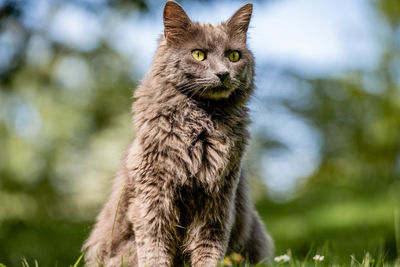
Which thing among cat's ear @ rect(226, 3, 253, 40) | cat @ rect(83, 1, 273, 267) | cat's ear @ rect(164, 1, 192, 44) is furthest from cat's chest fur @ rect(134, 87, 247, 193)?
cat's ear @ rect(226, 3, 253, 40)

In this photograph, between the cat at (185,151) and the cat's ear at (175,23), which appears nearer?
the cat at (185,151)

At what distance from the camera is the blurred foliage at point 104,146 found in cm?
562

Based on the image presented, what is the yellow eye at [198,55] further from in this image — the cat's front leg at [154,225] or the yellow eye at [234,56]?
the cat's front leg at [154,225]

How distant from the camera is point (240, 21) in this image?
9.39ft

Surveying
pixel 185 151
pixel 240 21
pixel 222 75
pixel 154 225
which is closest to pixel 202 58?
pixel 222 75

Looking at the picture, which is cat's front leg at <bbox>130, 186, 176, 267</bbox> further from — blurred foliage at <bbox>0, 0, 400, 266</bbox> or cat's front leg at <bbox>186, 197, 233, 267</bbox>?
blurred foliage at <bbox>0, 0, 400, 266</bbox>

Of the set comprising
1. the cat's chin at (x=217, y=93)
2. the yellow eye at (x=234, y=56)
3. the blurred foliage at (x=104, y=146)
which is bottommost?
the blurred foliage at (x=104, y=146)

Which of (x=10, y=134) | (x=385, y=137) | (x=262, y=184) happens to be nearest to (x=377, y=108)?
(x=385, y=137)

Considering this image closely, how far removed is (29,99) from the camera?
1010cm

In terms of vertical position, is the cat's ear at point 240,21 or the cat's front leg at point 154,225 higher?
the cat's ear at point 240,21

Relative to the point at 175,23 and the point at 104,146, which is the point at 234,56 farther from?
the point at 104,146

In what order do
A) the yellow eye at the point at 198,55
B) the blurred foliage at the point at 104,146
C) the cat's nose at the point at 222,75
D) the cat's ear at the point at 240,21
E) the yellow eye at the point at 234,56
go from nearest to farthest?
the cat's nose at the point at 222,75, the yellow eye at the point at 198,55, the yellow eye at the point at 234,56, the cat's ear at the point at 240,21, the blurred foliage at the point at 104,146

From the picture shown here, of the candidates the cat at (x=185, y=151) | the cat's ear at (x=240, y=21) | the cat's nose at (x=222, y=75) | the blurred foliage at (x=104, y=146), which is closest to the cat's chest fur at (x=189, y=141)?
the cat at (x=185, y=151)

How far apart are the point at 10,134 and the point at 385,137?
10.7 meters
